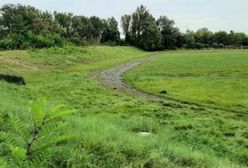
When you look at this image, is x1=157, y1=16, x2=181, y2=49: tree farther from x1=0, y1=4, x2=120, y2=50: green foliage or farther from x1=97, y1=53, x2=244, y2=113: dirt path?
x1=97, y1=53, x2=244, y2=113: dirt path

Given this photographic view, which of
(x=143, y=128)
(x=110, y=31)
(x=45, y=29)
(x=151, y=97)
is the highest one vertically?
(x=45, y=29)

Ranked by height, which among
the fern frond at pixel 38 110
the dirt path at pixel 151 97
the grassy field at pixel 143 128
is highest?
the fern frond at pixel 38 110

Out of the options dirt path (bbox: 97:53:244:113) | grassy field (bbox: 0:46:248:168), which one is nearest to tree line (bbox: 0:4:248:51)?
dirt path (bbox: 97:53:244:113)

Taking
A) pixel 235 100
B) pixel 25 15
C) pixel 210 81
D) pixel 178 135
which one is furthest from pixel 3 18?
pixel 178 135

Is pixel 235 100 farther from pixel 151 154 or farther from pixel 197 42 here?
pixel 197 42

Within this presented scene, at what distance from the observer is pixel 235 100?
21531 mm

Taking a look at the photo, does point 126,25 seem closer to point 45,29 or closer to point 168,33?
point 168,33

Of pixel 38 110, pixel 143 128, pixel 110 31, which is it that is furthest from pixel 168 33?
pixel 38 110

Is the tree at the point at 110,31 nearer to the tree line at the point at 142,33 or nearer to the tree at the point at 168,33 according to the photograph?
the tree line at the point at 142,33

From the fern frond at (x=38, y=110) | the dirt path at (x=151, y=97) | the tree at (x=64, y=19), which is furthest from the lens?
the tree at (x=64, y=19)

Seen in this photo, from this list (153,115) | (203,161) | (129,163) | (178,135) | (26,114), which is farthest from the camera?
(153,115)

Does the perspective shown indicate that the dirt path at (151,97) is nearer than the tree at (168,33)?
Yes

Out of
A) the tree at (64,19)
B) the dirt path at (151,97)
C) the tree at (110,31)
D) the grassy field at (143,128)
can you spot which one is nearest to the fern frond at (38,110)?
the grassy field at (143,128)

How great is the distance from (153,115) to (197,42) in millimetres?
96994
